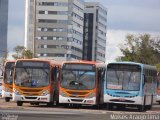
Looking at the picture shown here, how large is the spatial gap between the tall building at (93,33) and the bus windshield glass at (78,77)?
14778 cm

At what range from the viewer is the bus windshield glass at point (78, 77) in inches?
1441

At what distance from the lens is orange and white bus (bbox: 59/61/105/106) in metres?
36.5

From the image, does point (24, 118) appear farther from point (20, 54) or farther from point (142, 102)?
point (20, 54)

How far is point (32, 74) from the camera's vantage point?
36844 mm

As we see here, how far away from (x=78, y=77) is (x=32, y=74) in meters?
2.95

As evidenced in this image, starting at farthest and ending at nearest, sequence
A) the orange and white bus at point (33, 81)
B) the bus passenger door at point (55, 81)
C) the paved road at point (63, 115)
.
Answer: the bus passenger door at point (55, 81) → the orange and white bus at point (33, 81) → the paved road at point (63, 115)

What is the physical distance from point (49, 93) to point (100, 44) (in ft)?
521

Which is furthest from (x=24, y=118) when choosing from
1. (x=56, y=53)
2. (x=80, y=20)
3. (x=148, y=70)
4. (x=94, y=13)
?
(x=94, y=13)

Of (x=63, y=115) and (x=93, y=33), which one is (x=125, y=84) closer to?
(x=63, y=115)

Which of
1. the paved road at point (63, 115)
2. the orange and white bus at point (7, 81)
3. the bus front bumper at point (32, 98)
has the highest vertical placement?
the orange and white bus at point (7, 81)

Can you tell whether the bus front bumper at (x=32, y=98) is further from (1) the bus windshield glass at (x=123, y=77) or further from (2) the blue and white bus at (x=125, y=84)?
(1) the bus windshield glass at (x=123, y=77)

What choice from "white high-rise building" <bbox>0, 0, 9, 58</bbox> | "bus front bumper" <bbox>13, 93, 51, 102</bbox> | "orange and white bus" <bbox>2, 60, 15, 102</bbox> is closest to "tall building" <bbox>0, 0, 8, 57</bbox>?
"white high-rise building" <bbox>0, 0, 9, 58</bbox>

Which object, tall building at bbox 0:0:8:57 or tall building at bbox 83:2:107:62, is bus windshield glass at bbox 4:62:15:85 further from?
tall building at bbox 83:2:107:62

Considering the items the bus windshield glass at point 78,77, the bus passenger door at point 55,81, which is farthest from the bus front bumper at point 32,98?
the bus passenger door at point 55,81
